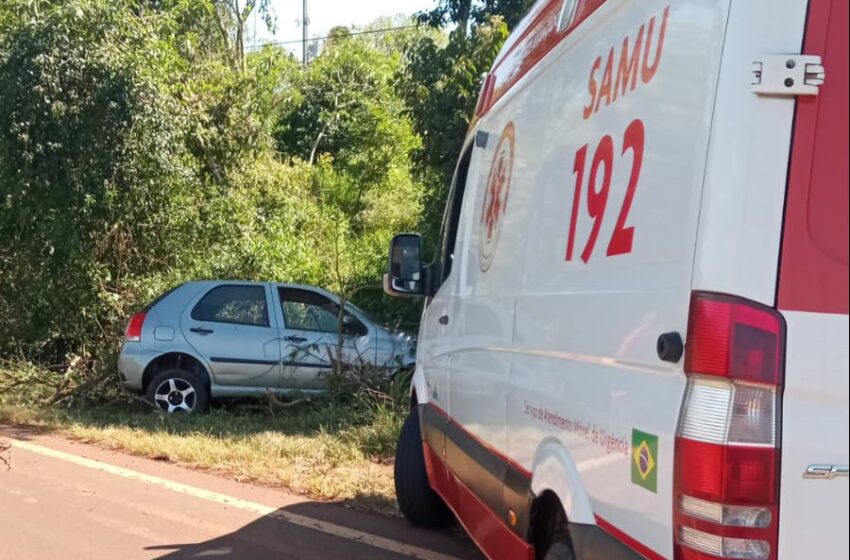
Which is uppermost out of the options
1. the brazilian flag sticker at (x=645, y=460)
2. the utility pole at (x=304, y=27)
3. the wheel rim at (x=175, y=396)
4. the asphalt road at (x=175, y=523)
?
the utility pole at (x=304, y=27)

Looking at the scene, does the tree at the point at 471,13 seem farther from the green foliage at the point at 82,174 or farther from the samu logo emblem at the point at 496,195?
the samu logo emblem at the point at 496,195

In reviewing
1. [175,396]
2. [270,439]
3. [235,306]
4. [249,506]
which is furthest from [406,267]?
[175,396]

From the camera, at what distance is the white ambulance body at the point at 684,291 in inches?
81.5

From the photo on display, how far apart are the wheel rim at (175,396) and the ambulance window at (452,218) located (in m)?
5.00

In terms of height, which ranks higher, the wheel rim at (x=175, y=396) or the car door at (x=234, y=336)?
the car door at (x=234, y=336)

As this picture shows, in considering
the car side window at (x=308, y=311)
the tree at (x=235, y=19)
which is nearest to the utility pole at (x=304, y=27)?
the tree at (x=235, y=19)

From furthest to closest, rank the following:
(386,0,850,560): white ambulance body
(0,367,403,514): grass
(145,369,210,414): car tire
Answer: (145,369,210,414): car tire → (0,367,403,514): grass → (386,0,850,560): white ambulance body

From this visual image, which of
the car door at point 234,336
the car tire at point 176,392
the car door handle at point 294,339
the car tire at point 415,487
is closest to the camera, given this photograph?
the car tire at point 415,487

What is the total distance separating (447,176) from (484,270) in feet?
22.9

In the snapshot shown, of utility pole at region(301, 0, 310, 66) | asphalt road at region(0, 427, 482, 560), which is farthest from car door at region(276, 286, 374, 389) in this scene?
utility pole at region(301, 0, 310, 66)

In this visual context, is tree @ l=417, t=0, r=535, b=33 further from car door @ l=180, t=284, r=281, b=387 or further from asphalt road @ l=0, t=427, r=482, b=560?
asphalt road @ l=0, t=427, r=482, b=560

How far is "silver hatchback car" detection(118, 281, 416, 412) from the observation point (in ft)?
31.9

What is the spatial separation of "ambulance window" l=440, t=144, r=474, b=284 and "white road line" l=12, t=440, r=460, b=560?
1.66m

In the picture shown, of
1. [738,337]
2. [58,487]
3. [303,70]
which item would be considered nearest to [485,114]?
[738,337]
